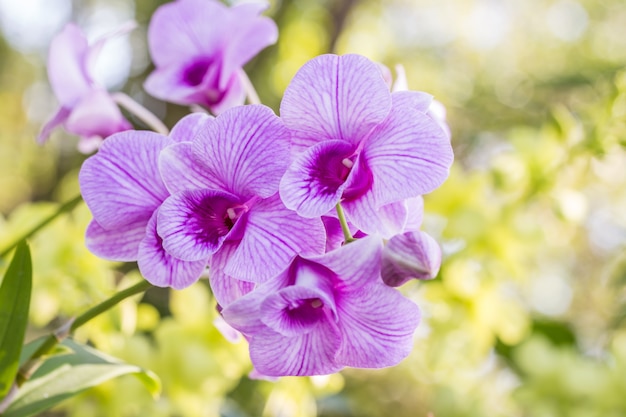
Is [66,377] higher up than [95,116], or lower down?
lower down

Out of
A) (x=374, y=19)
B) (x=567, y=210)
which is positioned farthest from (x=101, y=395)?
(x=374, y=19)

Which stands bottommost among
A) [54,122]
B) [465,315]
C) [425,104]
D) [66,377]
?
[465,315]

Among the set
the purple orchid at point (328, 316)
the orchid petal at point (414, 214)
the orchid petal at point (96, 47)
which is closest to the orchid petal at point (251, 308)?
the purple orchid at point (328, 316)

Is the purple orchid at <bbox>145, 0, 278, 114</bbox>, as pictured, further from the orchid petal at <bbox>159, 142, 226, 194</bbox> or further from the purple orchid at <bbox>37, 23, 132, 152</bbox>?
the orchid petal at <bbox>159, 142, 226, 194</bbox>

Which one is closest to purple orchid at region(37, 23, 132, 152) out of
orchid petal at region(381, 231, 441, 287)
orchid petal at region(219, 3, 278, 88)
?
orchid petal at region(219, 3, 278, 88)

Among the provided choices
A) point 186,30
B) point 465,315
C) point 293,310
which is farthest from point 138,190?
point 465,315

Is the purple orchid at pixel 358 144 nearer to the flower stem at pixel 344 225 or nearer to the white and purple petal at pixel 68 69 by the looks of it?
the flower stem at pixel 344 225

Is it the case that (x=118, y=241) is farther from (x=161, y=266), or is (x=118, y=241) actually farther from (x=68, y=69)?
(x=68, y=69)
